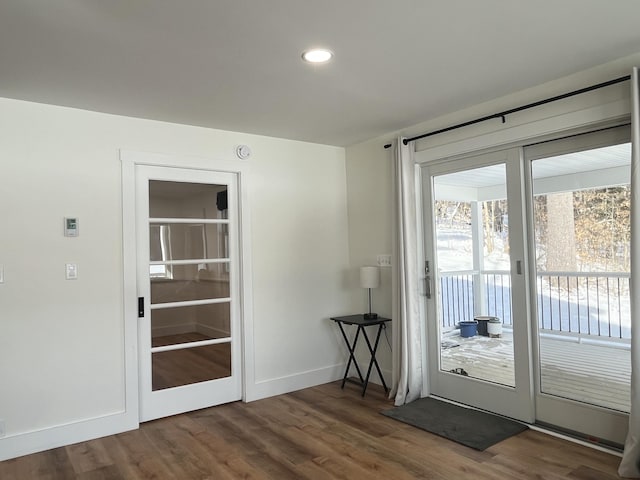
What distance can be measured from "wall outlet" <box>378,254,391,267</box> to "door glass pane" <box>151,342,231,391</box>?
67.4 inches

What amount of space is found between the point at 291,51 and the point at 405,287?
2332 mm

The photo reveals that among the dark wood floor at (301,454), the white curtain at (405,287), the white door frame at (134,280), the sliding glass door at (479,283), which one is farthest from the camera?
the white curtain at (405,287)

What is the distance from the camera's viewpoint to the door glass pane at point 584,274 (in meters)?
→ 3.06

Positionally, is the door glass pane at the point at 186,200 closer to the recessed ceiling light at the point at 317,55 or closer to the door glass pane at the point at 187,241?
the door glass pane at the point at 187,241

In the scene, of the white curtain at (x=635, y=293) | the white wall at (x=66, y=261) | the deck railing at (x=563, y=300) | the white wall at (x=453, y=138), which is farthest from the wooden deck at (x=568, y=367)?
the white wall at (x=66, y=261)

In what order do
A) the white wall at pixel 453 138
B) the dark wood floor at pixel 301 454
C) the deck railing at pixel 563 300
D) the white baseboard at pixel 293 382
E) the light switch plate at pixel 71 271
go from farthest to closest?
the white baseboard at pixel 293 382 < the light switch plate at pixel 71 271 < the deck railing at pixel 563 300 < the white wall at pixel 453 138 < the dark wood floor at pixel 301 454

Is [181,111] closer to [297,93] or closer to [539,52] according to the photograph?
[297,93]

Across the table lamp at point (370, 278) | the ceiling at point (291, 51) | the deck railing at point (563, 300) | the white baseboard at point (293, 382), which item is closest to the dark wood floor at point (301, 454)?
the white baseboard at point (293, 382)

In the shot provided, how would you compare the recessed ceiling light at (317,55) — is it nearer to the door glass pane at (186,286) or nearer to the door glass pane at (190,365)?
the door glass pane at (186,286)

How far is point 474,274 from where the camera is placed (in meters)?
3.95

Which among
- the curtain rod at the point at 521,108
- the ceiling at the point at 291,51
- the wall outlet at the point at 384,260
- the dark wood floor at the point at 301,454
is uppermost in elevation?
the ceiling at the point at 291,51

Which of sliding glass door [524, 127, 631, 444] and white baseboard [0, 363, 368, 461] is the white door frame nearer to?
white baseboard [0, 363, 368, 461]

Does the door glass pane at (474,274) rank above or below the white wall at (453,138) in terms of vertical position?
below

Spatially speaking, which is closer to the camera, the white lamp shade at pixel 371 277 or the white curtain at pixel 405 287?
the white curtain at pixel 405 287
